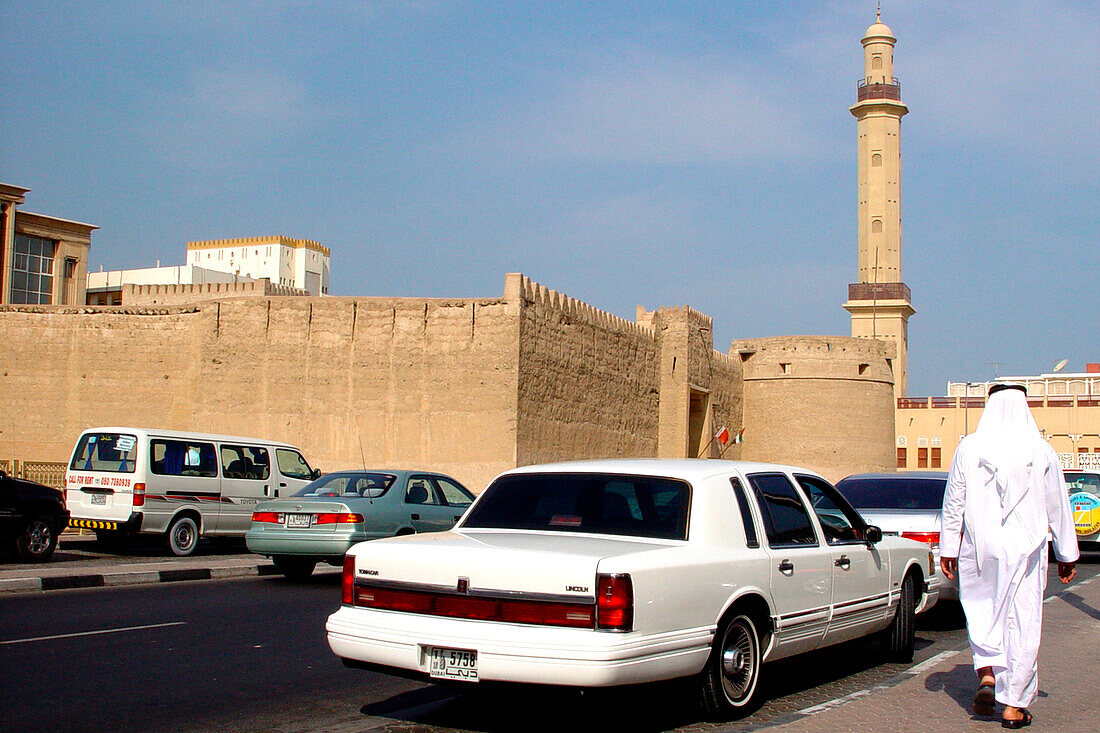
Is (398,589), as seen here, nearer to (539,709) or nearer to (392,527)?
(539,709)

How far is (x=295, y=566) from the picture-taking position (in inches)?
551

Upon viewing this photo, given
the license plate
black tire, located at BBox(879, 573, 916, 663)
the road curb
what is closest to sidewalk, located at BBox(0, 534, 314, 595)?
the road curb

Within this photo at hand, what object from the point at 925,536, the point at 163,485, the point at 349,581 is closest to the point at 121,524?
the point at 163,485

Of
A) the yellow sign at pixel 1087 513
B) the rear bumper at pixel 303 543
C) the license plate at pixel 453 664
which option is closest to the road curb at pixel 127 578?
the rear bumper at pixel 303 543

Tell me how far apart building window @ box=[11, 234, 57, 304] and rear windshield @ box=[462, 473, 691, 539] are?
4112 cm

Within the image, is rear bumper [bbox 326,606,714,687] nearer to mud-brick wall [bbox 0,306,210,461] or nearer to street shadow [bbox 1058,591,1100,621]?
street shadow [bbox 1058,591,1100,621]

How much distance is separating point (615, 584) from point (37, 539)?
11.5m

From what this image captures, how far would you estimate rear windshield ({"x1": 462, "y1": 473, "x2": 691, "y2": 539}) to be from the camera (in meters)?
6.12

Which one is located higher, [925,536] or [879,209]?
[879,209]

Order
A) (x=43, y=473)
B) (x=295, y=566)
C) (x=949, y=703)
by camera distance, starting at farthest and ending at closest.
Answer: (x=43, y=473) → (x=295, y=566) → (x=949, y=703)

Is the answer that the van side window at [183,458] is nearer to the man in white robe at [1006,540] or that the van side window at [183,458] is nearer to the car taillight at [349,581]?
the car taillight at [349,581]

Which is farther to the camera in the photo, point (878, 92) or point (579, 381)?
point (878, 92)

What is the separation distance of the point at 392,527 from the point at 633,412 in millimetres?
24868

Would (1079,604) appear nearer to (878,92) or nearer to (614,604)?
(614,604)
